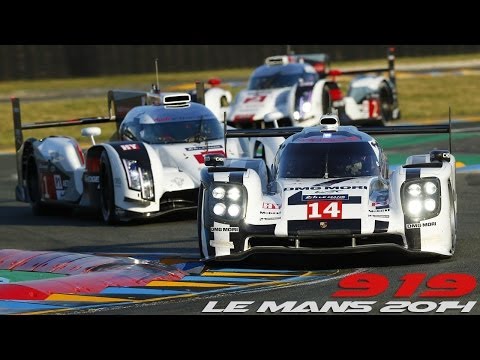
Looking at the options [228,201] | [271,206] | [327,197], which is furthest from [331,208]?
[228,201]

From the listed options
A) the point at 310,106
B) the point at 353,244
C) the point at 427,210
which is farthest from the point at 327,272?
the point at 310,106

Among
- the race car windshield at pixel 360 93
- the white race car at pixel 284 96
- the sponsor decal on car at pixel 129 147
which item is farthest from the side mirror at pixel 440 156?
the race car windshield at pixel 360 93

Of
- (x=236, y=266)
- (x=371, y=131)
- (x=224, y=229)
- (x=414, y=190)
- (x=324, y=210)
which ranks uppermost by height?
(x=371, y=131)

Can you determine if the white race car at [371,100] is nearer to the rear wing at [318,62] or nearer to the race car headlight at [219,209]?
the rear wing at [318,62]

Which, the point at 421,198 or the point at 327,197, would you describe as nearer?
the point at 421,198

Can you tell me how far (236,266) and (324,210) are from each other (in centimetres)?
99

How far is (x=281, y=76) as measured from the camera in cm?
Result: 2666

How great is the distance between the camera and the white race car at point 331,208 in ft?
36.8

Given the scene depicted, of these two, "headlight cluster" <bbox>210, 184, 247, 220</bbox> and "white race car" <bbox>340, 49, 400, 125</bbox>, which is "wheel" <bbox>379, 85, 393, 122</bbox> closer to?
"white race car" <bbox>340, 49, 400, 125</bbox>

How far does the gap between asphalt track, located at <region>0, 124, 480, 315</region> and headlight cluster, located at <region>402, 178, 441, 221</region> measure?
45cm

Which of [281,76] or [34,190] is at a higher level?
[281,76]

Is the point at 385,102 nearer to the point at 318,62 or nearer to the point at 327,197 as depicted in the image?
the point at 318,62

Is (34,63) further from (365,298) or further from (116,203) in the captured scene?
(365,298)

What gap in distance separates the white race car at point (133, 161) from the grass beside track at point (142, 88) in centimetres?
1104
